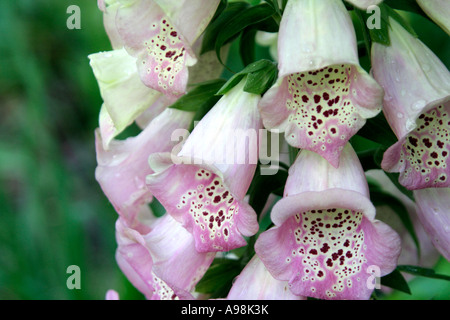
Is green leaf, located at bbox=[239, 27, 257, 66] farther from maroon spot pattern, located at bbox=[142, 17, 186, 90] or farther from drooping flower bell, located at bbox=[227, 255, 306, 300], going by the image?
drooping flower bell, located at bbox=[227, 255, 306, 300]

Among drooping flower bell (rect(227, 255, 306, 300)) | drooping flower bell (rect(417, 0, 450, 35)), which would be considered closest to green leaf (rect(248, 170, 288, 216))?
drooping flower bell (rect(227, 255, 306, 300))

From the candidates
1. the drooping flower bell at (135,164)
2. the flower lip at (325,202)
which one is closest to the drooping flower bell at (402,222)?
the flower lip at (325,202)

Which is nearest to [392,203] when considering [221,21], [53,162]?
[221,21]

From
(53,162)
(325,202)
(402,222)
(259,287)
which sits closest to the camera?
Answer: (325,202)

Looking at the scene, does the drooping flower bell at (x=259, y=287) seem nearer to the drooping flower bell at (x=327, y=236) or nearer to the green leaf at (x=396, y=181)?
the drooping flower bell at (x=327, y=236)

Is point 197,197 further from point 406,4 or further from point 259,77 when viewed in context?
point 406,4
